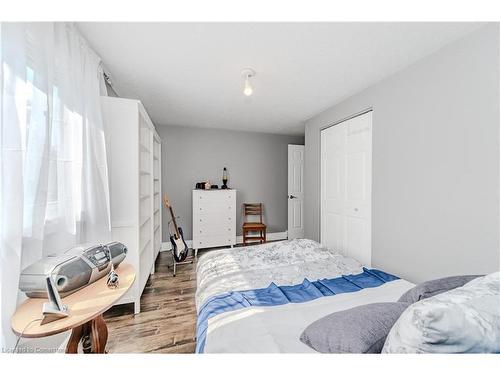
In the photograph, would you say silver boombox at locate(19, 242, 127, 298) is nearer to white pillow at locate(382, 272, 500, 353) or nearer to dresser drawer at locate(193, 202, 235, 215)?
white pillow at locate(382, 272, 500, 353)

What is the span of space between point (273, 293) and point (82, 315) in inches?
40.0

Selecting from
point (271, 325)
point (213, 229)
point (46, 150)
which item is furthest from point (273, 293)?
point (213, 229)

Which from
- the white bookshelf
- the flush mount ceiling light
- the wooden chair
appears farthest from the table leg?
the wooden chair

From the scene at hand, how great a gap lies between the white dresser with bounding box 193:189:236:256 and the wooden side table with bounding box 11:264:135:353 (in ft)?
8.35

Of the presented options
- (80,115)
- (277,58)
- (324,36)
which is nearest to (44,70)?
A: (80,115)

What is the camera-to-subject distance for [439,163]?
167cm

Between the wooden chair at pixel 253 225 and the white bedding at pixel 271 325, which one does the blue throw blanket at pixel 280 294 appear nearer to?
the white bedding at pixel 271 325

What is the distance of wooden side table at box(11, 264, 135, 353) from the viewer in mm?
727

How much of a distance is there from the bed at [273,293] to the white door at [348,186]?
646 mm

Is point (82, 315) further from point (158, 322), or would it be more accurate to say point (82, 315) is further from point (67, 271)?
point (158, 322)

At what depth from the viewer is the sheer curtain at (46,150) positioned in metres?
0.81

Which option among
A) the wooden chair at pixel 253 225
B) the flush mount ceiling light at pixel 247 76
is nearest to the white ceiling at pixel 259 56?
the flush mount ceiling light at pixel 247 76

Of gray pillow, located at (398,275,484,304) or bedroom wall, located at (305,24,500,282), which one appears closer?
A: gray pillow, located at (398,275,484,304)
